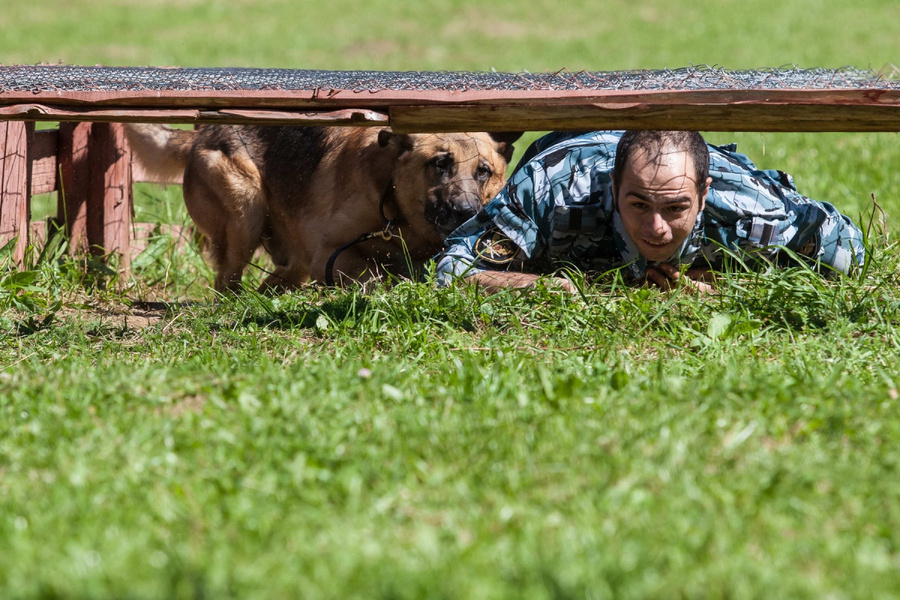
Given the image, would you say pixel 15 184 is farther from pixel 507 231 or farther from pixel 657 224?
pixel 657 224

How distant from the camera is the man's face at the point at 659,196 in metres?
4.55

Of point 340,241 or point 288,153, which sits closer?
point 340,241

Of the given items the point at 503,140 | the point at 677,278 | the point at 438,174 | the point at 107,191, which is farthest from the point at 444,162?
the point at 107,191

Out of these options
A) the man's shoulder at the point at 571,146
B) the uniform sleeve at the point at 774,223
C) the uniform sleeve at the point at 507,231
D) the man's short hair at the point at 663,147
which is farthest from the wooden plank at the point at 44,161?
the uniform sleeve at the point at 774,223

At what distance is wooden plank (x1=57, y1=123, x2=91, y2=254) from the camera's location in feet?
20.7

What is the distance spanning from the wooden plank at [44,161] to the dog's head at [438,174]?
2.21m

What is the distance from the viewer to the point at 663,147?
4613 millimetres

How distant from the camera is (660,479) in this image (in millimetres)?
2568

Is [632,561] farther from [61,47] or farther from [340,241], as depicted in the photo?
[61,47]

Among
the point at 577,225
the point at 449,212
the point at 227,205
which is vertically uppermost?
the point at 577,225

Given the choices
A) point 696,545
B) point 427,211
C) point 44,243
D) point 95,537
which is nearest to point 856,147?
point 427,211

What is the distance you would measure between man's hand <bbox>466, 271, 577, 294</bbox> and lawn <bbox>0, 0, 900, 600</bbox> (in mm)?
129

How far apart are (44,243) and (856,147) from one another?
23.0 ft

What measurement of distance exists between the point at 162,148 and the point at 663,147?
416cm
